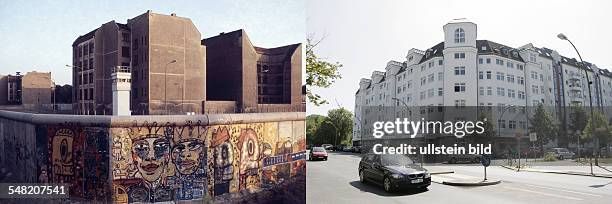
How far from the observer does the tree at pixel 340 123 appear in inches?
136

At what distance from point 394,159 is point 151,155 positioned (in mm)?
1863

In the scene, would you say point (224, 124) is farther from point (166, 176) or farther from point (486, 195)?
point (486, 195)

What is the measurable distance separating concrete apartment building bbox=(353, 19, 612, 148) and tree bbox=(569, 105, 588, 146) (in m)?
0.03

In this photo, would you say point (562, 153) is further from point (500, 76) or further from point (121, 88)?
point (121, 88)

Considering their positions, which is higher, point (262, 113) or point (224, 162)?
point (262, 113)

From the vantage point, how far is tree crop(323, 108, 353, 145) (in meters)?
3.44

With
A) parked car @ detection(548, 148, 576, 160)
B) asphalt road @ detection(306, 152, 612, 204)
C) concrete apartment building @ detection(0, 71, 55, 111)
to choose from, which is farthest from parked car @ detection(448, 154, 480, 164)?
concrete apartment building @ detection(0, 71, 55, 111)

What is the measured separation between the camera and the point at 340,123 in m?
3.52

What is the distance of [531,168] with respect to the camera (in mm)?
3199

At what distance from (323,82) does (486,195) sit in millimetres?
1518

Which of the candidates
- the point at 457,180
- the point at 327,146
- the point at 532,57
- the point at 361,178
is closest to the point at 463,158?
the point at 457,180

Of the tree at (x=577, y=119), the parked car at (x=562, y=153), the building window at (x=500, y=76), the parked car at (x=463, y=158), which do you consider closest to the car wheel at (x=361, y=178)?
the parked car at (x=463, y=158)

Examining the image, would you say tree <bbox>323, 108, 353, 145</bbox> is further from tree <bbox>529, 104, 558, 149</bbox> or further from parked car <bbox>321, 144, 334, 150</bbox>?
tree <bbox>529, 104, 558, 149</bbox>

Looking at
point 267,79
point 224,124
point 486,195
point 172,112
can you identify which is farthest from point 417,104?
point 172,112
